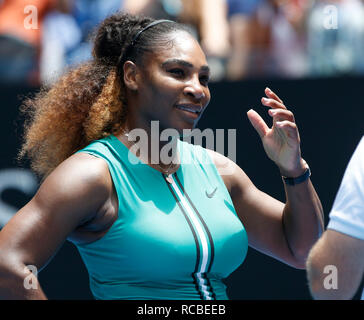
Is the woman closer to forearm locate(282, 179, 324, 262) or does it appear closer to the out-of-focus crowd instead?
forearm locate(282, 179, 324, 262)

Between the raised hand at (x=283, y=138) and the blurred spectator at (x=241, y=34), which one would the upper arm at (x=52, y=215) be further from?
the blurred spectator at (x=241, y=34)

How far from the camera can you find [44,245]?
6.59ft

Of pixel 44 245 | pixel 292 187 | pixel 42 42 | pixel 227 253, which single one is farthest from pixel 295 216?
pixel 42 42

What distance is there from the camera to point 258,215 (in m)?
2.58

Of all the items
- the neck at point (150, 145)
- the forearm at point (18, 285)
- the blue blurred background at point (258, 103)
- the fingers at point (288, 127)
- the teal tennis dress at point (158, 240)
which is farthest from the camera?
the blue blurred background at point (258, 103)

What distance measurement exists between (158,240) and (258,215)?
0.57m

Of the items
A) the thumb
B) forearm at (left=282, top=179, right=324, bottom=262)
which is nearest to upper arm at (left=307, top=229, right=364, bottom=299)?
forearm at (left=282, top=179, right=324, bottom=262)

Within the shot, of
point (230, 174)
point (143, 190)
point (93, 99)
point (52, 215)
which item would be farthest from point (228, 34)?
point (52, 215)

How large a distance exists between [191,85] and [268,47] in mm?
1677

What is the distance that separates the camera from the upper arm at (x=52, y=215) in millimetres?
1982

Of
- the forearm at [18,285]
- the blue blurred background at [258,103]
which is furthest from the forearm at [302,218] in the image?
the blue blurred background at [258,103]

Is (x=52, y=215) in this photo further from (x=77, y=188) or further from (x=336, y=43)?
(x=336, y=43)

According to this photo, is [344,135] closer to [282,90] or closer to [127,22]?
[282,90]

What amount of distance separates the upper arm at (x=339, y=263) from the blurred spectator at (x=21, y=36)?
7.56 ft
